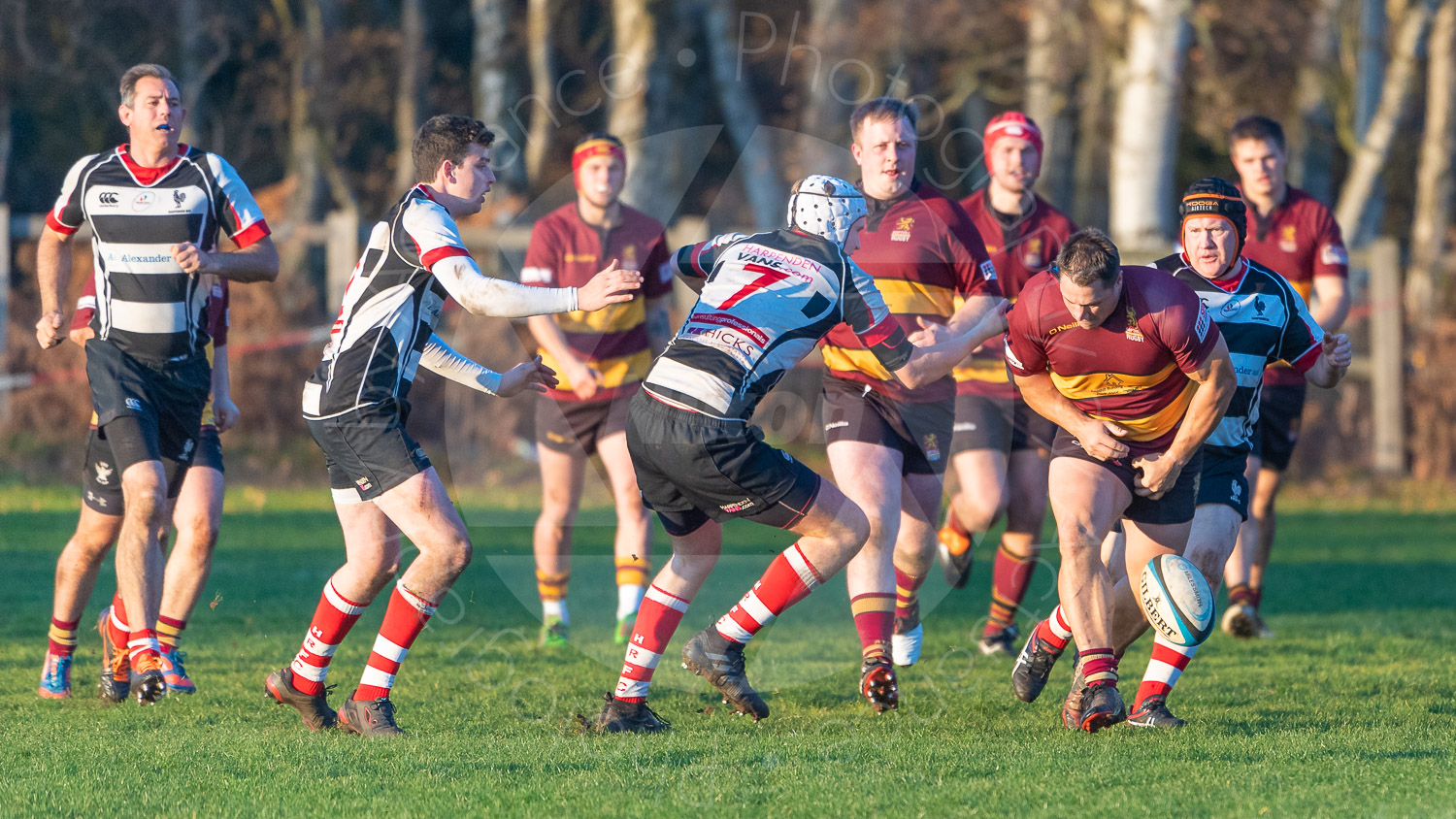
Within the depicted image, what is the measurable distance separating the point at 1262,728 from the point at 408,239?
3.47 metres

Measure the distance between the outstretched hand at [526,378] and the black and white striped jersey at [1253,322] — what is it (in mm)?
2406

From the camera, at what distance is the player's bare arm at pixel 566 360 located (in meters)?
7.18

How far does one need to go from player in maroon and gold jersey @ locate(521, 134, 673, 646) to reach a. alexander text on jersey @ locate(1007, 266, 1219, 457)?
8.19 ft

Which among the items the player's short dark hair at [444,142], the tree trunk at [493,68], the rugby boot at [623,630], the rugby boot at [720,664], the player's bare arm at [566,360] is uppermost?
the tree trunk at [493,68]

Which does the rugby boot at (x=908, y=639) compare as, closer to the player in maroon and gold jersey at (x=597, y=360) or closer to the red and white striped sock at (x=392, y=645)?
the player in maroon and gold jersey at (x=597, y=360)

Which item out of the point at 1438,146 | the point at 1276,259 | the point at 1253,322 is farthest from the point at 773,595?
the point at 1438,146

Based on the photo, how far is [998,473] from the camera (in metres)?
7.11

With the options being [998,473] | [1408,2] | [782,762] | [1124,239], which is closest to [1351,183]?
[1408,2]

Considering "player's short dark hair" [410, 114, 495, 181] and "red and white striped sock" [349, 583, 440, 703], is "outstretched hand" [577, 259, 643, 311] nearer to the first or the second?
"player's short dark hair" [410, 114, 495, 181]

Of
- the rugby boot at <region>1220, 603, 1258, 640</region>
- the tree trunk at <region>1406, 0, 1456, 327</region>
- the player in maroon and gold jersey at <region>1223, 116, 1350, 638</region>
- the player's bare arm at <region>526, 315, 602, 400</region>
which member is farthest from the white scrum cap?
the tree trunk at <region>1406, 0, 1456, 327</region>

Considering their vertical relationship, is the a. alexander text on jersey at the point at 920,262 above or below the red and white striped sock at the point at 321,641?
above

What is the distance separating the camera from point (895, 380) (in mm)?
6078

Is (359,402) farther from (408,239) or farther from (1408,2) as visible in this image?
(1408,2)

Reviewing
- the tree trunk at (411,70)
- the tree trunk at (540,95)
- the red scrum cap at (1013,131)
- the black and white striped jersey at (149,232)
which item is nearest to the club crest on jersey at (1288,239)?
the red scrum cap at (1013,131)
